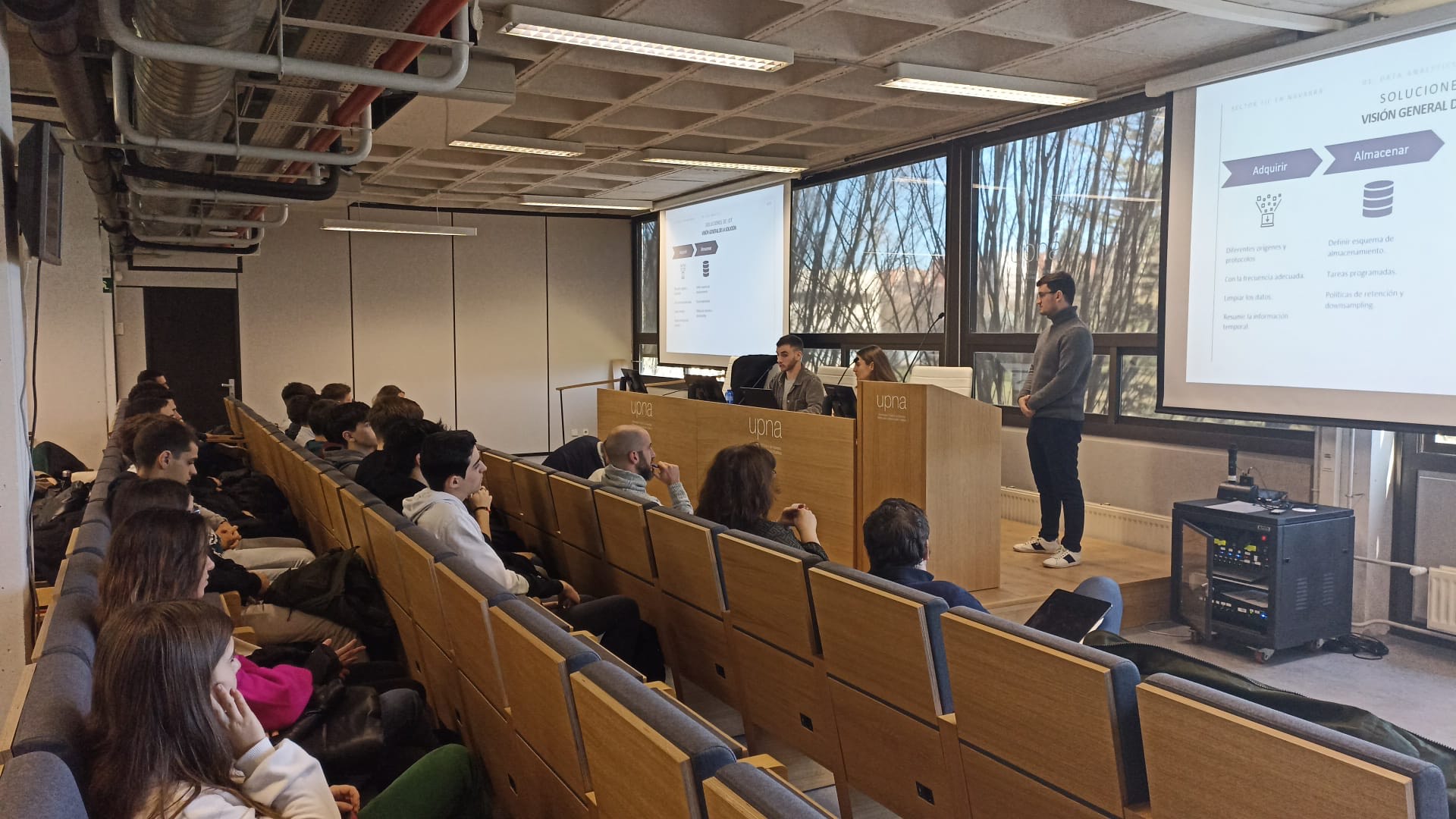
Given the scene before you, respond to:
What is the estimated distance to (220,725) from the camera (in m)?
1.54

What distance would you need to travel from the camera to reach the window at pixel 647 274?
12.6m

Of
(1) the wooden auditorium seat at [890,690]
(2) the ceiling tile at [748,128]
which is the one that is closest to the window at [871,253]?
(2) the ceiling tile at [748,128]

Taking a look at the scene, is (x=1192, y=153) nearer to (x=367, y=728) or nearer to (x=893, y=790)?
(x=893, y=790)

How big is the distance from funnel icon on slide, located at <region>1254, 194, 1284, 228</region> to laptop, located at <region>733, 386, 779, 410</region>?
115 inches

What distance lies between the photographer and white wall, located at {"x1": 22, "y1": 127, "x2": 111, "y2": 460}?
286 inches

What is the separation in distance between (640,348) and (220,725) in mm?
11643

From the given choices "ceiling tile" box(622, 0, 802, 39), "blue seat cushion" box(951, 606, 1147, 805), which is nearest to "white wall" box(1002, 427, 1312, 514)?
"ceiling tile" box(622, 0, 802, 39)

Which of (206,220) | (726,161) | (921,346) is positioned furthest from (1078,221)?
(206,220)

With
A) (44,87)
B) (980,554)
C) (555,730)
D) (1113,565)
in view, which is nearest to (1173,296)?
(1113,565)

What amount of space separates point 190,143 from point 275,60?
138cm

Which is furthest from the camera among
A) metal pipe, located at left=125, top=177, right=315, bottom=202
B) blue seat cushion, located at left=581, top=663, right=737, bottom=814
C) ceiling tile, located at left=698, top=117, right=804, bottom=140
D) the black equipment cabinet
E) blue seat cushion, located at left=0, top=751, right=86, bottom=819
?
ceiling tile, located at left=698, top=117, right=804, bottom=140

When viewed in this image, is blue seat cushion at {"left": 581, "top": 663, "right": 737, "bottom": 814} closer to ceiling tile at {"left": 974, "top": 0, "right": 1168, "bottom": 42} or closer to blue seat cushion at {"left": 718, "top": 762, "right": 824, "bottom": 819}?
blue seat cushion at {"left": 718, "top": 762, "right": 824, "bottom": 819}

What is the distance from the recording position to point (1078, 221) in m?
6.39

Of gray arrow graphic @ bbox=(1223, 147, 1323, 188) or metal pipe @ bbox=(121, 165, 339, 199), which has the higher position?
gray arrow graphic @ bbox=(1223, 147, 1323, 188)
